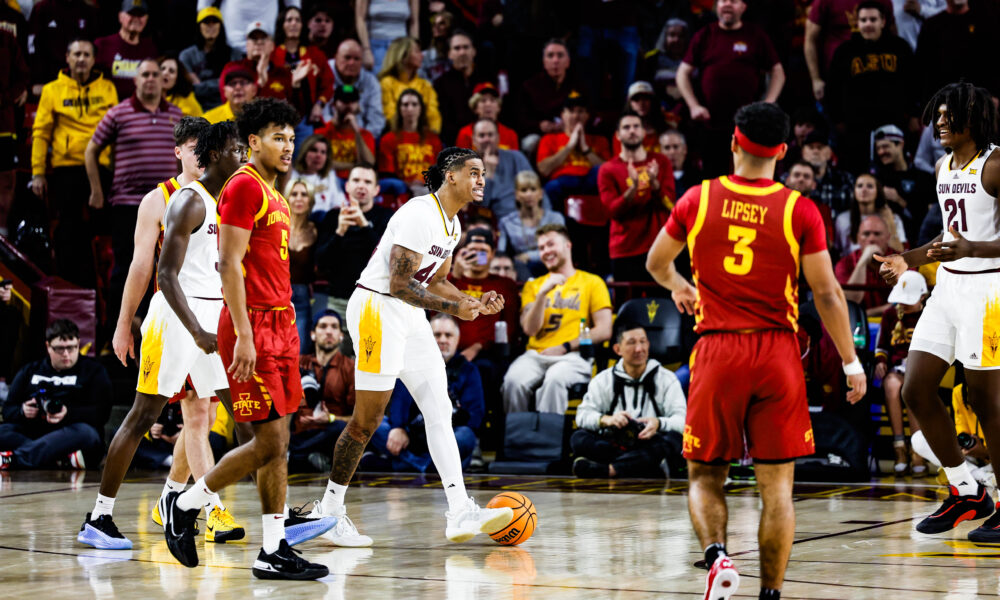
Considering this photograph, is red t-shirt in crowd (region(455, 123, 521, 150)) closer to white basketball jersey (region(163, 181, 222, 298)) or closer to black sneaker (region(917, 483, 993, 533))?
white basketball jersey (region(163, 181, 222, 298))

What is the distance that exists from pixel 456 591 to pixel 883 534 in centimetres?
281

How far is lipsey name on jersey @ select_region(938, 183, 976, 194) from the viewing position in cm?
676

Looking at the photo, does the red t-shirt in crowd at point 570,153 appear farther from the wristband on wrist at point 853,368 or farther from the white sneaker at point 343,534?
the wristband on wrist at point 853,368

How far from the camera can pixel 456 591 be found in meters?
5.46

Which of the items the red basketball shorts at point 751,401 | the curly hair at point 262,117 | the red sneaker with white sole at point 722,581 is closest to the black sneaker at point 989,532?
the red basketball shorts at point 751,401

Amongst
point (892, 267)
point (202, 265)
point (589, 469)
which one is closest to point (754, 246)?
point (892, 267)

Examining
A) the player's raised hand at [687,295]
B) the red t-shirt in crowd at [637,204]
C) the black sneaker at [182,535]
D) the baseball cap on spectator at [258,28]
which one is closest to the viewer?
the player's raised hand at [687,295]

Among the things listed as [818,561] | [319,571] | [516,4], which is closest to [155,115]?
[516,4]

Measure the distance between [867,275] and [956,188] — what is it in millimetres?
4956

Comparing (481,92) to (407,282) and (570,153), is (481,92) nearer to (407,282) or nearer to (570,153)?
(570,153)

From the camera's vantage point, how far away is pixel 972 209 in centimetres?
677

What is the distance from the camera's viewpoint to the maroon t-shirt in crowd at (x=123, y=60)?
1438 cm

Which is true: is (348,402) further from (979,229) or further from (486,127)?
(979,229)

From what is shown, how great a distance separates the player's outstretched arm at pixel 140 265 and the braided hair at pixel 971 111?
14.3 feet
